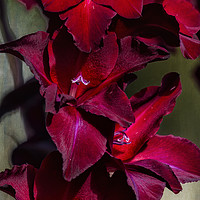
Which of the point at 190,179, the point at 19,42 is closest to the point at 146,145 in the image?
the point at 190,179

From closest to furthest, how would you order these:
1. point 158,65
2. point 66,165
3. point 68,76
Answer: point 66,165
point 68,76
point 158,65

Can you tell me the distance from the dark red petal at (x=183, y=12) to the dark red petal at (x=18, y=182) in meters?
0.38

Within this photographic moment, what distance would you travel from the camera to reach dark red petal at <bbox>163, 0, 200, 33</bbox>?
0.67 m

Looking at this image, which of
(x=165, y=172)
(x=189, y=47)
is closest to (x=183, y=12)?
(x=189, y=47)

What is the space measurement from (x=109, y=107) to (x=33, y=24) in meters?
0.25

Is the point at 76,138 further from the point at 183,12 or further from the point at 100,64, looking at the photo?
the point at 183,12

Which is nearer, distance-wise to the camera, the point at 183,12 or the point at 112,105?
the point at 112,105

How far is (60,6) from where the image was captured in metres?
0.58

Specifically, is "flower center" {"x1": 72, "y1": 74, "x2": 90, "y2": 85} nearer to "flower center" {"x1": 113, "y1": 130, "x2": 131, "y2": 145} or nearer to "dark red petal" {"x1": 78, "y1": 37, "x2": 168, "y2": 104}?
"dark red petal" {"x1": 78, "y1": 37, "x2": 168, "y2": 104}

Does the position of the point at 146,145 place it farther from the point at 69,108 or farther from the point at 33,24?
the point at 33,24

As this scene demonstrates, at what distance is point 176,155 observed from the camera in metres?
0.68

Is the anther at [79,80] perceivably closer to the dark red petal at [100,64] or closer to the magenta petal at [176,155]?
the dark red petal at [100,64]

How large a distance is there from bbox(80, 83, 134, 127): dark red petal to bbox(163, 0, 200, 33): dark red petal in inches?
8.3

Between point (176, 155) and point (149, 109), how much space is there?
0.10 m
